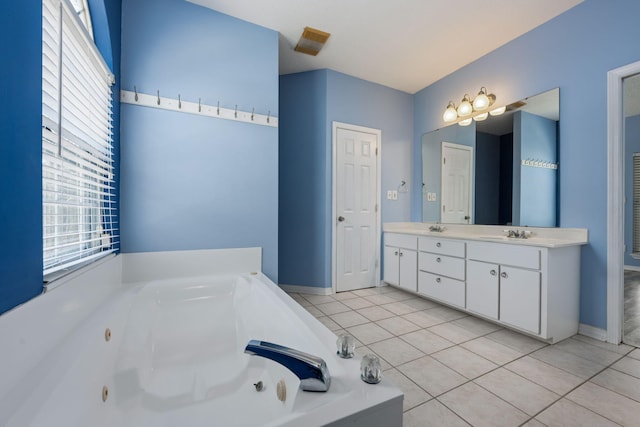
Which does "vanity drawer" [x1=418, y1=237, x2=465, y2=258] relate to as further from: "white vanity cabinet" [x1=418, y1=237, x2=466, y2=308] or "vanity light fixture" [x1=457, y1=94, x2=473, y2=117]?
"vanity light fixture" [x1=457, y1=94, x2=473, y2=117]

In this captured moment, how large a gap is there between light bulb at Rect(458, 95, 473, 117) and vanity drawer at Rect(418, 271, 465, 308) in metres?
1.82

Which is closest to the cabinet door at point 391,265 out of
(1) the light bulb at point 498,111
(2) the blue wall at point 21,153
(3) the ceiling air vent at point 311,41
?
(1) the light bulb at point 498,111

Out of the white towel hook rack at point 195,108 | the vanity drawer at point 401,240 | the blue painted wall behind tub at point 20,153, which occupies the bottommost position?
the vanity drawer at point 401,240

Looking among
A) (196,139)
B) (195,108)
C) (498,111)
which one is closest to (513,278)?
(498,111)

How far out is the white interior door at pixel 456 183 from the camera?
2.87m

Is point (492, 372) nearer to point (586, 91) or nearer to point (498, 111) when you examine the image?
point (586, 91)

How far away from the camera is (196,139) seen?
78.2 inches

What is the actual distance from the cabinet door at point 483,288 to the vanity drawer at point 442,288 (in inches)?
3.5

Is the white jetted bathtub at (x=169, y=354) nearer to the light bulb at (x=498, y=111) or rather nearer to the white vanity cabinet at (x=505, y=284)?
the white vanity cabinet at (x=505, y=284)

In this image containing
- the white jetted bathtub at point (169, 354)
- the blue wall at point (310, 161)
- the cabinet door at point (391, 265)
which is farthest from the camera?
the cabinet door at point (391, 265)

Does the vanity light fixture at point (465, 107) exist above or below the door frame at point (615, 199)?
above

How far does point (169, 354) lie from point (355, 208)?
2.31m

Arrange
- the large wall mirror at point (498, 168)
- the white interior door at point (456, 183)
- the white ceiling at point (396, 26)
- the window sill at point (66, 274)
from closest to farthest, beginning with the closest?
the window sill at point (66, 274) → the white ceiling at point (396, 26) → the large wall mirror at point (498, 168) → the white interior door at point (456, 183)

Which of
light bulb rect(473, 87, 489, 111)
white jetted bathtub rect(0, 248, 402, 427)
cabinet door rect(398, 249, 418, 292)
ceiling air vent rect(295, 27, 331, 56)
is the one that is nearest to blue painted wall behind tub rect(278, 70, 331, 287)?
ceiling air vent rect(295, 27, 331, 56)
